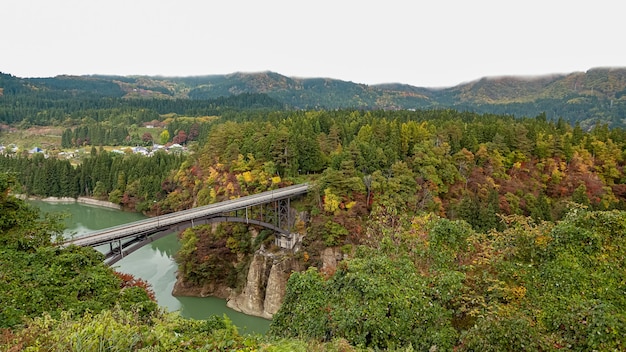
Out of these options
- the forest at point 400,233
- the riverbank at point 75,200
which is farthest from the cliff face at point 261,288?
the riverbank at point 75,200

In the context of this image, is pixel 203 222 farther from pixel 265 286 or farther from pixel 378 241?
pixel 378 241

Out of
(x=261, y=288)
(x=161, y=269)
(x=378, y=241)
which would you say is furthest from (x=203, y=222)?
(x=378, y=241)

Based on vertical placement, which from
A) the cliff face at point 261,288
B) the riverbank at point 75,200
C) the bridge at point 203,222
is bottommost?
the riverbank at point 75,200

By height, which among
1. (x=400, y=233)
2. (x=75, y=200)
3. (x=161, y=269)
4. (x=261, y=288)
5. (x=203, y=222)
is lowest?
(x=75, y=200)

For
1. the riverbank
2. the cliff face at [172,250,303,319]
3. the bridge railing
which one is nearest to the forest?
the riverbank

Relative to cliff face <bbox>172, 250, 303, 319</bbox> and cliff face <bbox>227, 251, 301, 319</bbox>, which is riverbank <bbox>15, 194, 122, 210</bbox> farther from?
cliff face <bbox>227, 251, 301, 319</bbox>

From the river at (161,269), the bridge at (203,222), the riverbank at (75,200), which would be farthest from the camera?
the riverbank at (75,200)

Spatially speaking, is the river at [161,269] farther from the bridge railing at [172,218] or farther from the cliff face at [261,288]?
the bridge railing at [172,218]
